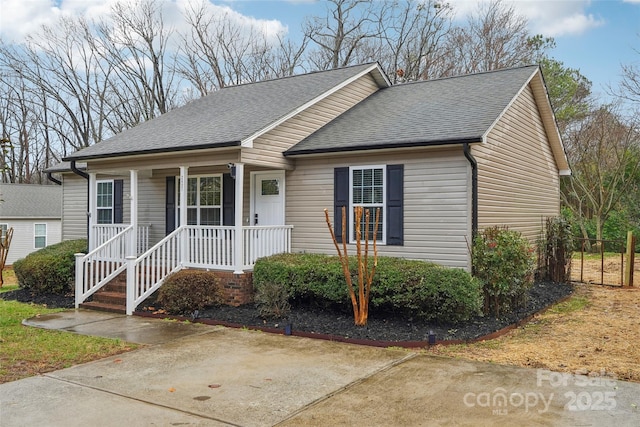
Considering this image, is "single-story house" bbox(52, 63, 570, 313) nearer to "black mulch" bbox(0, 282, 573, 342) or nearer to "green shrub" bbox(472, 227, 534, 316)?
"green shrub" bbox(472, 227, 534, 316)

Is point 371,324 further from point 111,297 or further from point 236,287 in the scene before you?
point 111,297

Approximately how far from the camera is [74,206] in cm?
1625

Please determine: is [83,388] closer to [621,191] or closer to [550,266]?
[550,266]

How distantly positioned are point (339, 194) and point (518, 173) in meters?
4.37

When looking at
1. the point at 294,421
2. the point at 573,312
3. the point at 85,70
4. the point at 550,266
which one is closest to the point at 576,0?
the point at 550,266

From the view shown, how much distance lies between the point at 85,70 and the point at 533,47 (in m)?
24.7

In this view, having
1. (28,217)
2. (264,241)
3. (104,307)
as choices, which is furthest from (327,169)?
(28,217)

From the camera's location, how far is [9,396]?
Result: 490cm

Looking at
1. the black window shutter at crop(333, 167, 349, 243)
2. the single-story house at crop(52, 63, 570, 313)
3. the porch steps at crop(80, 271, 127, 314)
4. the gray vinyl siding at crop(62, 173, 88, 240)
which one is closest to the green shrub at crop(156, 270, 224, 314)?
the single-story house at crop(52, 63, 570, 313)

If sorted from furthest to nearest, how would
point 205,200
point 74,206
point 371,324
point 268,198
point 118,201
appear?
point 74,206 → point 118,201 → point 205,200 → point 268,198 → point 371,324

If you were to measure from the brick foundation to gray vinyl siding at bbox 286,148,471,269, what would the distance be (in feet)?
5.42

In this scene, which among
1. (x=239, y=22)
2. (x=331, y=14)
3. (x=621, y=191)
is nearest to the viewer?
(x=621, y=191)

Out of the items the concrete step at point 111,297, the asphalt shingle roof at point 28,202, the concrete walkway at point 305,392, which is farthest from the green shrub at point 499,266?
the asphalt shingle roof at point 28,202

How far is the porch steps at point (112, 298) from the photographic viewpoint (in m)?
9.97
